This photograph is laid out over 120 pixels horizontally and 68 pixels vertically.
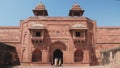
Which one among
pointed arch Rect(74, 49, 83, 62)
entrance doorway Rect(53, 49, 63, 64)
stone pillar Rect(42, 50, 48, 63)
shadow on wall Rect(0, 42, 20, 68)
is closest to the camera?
shadow on wall Rect(0, 42, 20, 68)

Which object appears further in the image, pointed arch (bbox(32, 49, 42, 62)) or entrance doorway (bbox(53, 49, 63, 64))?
entrance doorway (bbox(53, 49, 63, 64))

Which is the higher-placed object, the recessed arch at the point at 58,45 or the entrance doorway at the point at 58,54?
the recessed arch at the point at 58,45

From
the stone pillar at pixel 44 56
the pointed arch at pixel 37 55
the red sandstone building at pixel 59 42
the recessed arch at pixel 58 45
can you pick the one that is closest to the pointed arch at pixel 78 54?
the red sandstone building at pixel 59 42

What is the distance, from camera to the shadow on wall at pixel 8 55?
2288 centimetres

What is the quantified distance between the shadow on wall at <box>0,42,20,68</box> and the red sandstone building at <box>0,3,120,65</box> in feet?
0.33

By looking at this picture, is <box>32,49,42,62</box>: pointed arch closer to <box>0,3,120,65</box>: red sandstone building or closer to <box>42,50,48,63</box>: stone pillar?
<box>0,3,120,65</box>: red sandstone building

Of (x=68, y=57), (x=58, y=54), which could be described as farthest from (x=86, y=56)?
(x=58, y=54)

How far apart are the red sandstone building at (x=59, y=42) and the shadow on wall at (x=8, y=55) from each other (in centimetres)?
10

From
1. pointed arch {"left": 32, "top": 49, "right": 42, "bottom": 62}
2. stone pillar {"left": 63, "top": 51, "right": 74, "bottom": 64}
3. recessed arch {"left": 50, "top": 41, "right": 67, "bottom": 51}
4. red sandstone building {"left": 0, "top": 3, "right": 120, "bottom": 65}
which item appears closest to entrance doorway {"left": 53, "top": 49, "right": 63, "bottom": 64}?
red sandstone building {"left": 0, "top": 3, "right": 120, "bottom": 65}

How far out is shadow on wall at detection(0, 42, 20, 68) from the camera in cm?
2288

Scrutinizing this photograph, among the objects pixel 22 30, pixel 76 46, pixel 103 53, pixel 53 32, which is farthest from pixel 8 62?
pixel 103 53

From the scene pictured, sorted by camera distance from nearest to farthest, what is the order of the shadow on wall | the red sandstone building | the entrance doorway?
A: the shadow on wall, the red sandstone building, the entrance doorway

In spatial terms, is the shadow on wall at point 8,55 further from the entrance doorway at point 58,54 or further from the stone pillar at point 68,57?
the stone pillar at point 68,57

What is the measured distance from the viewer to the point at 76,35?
2405 centimetres
